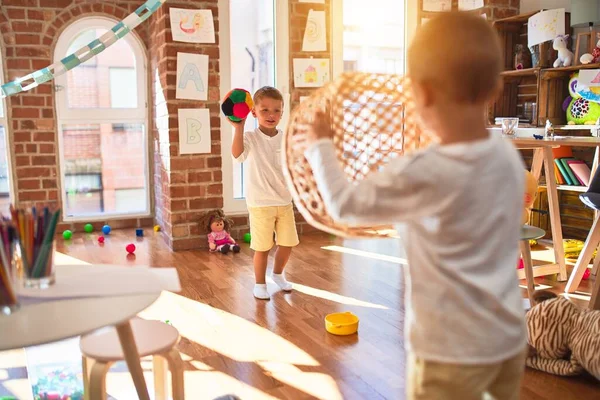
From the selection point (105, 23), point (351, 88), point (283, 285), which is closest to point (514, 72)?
point (283, 285)

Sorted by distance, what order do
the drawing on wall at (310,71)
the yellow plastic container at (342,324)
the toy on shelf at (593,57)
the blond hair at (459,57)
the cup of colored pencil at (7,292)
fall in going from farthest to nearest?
the drawing on wall at (310,71)
the toy on shelf at (593,57)
the yellow plastic container at (342,324)
the cup of colored pencil at (7,292)
the blond hair at (459,57)

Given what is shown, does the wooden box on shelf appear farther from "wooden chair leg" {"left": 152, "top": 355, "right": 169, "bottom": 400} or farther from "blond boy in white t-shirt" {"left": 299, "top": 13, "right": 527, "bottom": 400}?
"blond boy in white t-shirt" {"left": 299, "top": 13, "right": 527, "bottom": 400}

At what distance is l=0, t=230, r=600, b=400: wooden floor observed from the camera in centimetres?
186

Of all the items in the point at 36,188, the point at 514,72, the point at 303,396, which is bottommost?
the point at 303,396

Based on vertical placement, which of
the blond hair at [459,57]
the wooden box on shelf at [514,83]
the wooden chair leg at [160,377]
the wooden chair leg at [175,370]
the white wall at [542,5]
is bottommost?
the wooden chair leg at [160,377]

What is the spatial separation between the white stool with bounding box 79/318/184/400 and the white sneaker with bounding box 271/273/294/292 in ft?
4.64

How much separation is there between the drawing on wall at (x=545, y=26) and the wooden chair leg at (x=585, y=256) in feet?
5.51

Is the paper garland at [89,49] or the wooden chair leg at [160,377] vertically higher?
the paper garland at [89,49]

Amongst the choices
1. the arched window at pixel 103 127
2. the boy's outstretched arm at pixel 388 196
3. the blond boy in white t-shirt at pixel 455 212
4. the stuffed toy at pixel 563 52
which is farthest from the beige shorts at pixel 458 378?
the arched window at pixel 103 127

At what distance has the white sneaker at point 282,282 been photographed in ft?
9.50

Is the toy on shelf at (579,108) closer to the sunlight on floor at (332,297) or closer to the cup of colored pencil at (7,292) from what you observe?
the sunlight on floor at (332,297)

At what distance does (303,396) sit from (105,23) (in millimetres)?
3575

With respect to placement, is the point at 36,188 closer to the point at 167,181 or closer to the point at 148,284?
the point at 167,181

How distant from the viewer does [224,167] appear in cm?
417
